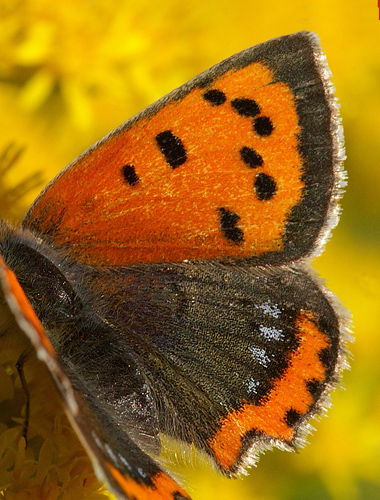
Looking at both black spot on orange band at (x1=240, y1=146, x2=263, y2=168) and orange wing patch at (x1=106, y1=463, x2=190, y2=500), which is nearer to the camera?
orange wing patch at (x1=106, y1=463, x2=190, y2=500)

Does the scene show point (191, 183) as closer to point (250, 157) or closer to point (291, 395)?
point (250, 157)

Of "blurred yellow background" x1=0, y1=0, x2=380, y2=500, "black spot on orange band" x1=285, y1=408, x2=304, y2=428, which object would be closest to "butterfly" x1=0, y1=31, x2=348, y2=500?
"black spot on orange band" x1=285, y1=408, x2=304, y2=428

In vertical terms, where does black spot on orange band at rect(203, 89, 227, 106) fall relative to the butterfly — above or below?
above

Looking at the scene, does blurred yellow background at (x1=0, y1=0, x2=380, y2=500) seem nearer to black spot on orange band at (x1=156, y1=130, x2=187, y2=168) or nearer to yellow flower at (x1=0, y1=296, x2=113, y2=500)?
yellow flower at (x1=0, y1=296, x2=113, y2=500)

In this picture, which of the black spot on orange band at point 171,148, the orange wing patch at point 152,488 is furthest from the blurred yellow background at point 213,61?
the orange wing patch at point 152,488

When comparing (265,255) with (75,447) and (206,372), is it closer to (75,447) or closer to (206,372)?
(206,372)

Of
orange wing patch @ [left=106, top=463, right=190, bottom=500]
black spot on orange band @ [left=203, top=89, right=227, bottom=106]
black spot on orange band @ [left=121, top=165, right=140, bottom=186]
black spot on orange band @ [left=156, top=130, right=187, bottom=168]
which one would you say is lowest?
orange wing patch @ [left=106, top=463, right=190, bottom=500]
